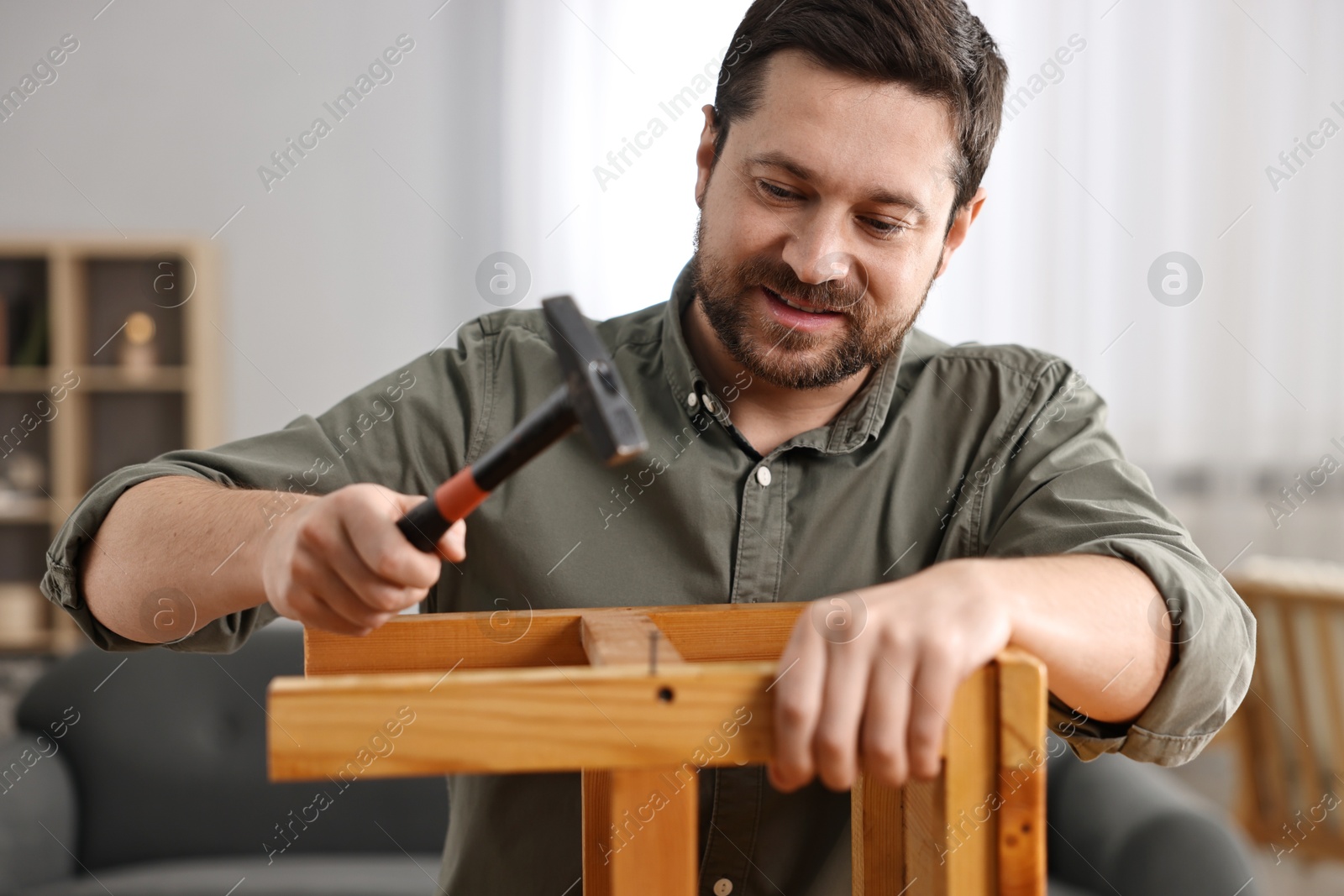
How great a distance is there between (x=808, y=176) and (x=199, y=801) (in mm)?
1787

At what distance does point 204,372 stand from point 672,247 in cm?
145

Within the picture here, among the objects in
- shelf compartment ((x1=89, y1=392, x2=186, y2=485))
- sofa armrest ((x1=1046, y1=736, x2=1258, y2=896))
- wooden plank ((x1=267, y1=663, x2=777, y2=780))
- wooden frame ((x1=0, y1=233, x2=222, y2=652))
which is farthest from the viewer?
shelf compartment ((x1=89, y1=392, x2=186, y2=485))

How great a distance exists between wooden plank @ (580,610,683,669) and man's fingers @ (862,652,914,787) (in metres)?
0.10

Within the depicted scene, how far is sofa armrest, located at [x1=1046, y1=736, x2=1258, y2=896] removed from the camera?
1606 mm

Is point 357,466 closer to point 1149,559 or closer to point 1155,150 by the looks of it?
point 1149,559

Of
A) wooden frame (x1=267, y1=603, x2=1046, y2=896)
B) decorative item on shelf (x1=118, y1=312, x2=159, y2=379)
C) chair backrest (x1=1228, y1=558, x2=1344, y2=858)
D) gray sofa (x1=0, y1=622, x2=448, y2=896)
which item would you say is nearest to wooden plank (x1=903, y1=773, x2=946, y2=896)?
wooden frame (x1=267, y1=603, x2=1046, y2=896)

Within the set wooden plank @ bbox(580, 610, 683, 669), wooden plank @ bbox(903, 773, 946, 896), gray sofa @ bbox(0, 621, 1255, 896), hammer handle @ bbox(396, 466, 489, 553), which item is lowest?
gray sofa @ bbox(0, 621, 1255, 896)

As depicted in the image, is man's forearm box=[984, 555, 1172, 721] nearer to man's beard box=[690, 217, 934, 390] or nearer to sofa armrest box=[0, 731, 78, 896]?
man's beard box=[690, 217, 934, 390]

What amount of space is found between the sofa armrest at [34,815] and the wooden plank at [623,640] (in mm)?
1701

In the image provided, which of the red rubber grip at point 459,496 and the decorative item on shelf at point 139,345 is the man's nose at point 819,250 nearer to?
the red rubber grip at point 459,496

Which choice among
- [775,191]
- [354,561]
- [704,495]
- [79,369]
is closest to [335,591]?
[354,561]

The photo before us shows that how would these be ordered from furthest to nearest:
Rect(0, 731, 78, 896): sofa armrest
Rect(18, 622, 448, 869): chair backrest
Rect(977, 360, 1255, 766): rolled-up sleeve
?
Rect(18, 622, 448, 869): chair backrest < Rect(0, 731, 78, 896): sofa armrest < Rect(977, 360, 1255, 766): rolled-up sleeve

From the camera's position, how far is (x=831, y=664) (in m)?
0.52

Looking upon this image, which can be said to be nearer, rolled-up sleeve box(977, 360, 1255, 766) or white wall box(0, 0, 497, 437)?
rolled-up sleeve box(977, 360, 1255, 766)
